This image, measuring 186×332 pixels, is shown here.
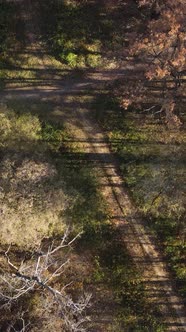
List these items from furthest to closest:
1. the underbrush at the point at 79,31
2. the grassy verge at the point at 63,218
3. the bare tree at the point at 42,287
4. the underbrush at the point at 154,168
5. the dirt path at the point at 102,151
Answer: the underbrush at the point at 79,31 → the underbrush at the point at 154,168 → the dirt path at the point at 102,151 → the grassy verge at the point at 63,218 → the bare tree at the point at 42,287

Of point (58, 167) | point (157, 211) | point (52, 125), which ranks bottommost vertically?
point (157, 211)

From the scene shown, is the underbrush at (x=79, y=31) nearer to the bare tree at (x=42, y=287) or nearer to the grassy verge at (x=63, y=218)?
the grassy verge at (x=63, y=218)

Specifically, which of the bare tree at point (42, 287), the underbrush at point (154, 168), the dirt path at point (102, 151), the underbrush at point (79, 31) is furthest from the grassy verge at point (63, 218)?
the underbrush at point (79, 31)

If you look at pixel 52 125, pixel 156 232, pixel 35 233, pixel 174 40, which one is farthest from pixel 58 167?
pixel 174 40

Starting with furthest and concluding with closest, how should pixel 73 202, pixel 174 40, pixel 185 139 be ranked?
pixel 185 139, pixel 73 202, pixel 174 40

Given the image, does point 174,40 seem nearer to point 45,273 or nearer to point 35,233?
point 35,233

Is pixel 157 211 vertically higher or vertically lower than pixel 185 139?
lower
